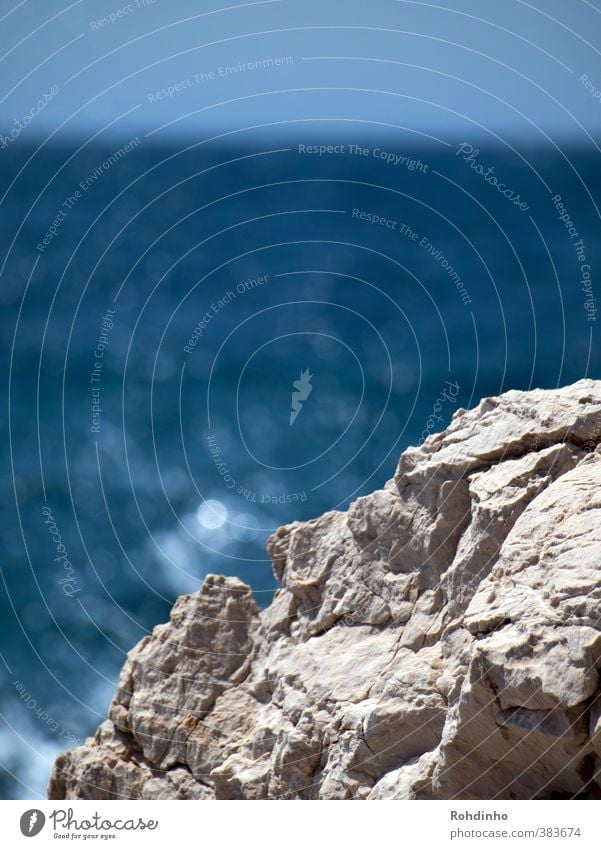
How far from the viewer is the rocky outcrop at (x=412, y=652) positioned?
231 inches

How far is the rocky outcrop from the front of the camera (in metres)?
5.88

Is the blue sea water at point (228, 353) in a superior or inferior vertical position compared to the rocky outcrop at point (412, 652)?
superior

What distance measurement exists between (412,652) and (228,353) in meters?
12.4

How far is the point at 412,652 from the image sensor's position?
7371 mm

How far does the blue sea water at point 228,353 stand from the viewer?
16266 millimetres

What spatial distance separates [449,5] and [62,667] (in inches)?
439

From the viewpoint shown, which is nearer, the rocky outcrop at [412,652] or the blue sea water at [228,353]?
the rocky outcrop at [412,652]

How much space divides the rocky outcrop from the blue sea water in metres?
6.52

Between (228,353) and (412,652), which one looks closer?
(412,652)

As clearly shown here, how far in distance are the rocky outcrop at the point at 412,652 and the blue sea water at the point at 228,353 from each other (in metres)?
6.52

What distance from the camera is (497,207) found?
2003 centimetres

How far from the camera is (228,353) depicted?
19156 mm

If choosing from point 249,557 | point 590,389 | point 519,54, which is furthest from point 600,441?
point 249,557

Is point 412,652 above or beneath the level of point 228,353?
beneath
